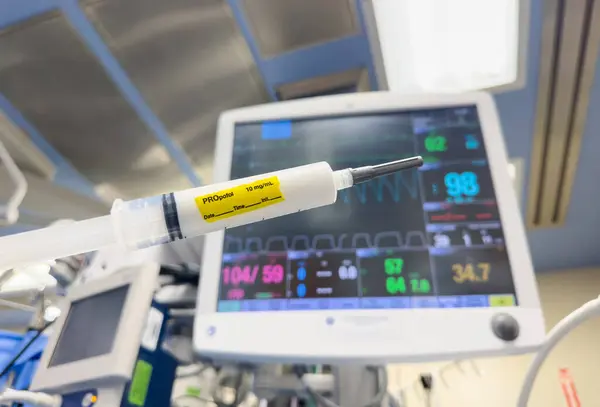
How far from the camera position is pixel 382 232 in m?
0.84

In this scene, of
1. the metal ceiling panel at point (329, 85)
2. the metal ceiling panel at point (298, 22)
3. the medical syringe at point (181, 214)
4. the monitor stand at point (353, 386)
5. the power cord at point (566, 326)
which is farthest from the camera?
the metal ceiling panel at point (329, 85)

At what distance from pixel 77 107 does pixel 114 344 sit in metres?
1.16

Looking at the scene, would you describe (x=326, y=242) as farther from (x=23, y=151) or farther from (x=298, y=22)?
(x=23, y=151)

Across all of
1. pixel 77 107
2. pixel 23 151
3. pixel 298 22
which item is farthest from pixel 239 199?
pixel 23 151

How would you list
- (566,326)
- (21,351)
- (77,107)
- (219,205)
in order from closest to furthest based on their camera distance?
(219,205)
(566,326)
(21,351)
(77,107)

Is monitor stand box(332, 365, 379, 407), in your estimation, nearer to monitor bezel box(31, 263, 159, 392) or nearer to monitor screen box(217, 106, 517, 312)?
monitor screen box(217, 106, 517, 312)

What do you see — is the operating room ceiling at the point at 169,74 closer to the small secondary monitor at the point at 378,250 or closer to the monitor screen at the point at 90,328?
the small secondary monitor at the point at 378,250

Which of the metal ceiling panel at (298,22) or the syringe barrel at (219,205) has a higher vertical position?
the metal ceiling panel at (298,22)

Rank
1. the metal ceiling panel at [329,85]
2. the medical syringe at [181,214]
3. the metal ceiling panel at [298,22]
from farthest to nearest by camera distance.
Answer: the metal ceiling panel at [329,85] < the metal ceiling panel at [298,22] < the medical syringe at [181,214]

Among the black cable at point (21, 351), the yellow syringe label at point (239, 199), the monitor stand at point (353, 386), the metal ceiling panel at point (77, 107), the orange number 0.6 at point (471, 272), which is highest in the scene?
the metal ceiling panel at point (77, 107)

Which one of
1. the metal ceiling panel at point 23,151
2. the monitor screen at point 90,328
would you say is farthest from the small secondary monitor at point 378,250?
the metal ceiling panel at point 23,151

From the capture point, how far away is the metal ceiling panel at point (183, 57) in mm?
1385

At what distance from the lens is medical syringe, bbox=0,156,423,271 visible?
0.48m

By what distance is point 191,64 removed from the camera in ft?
5.03
